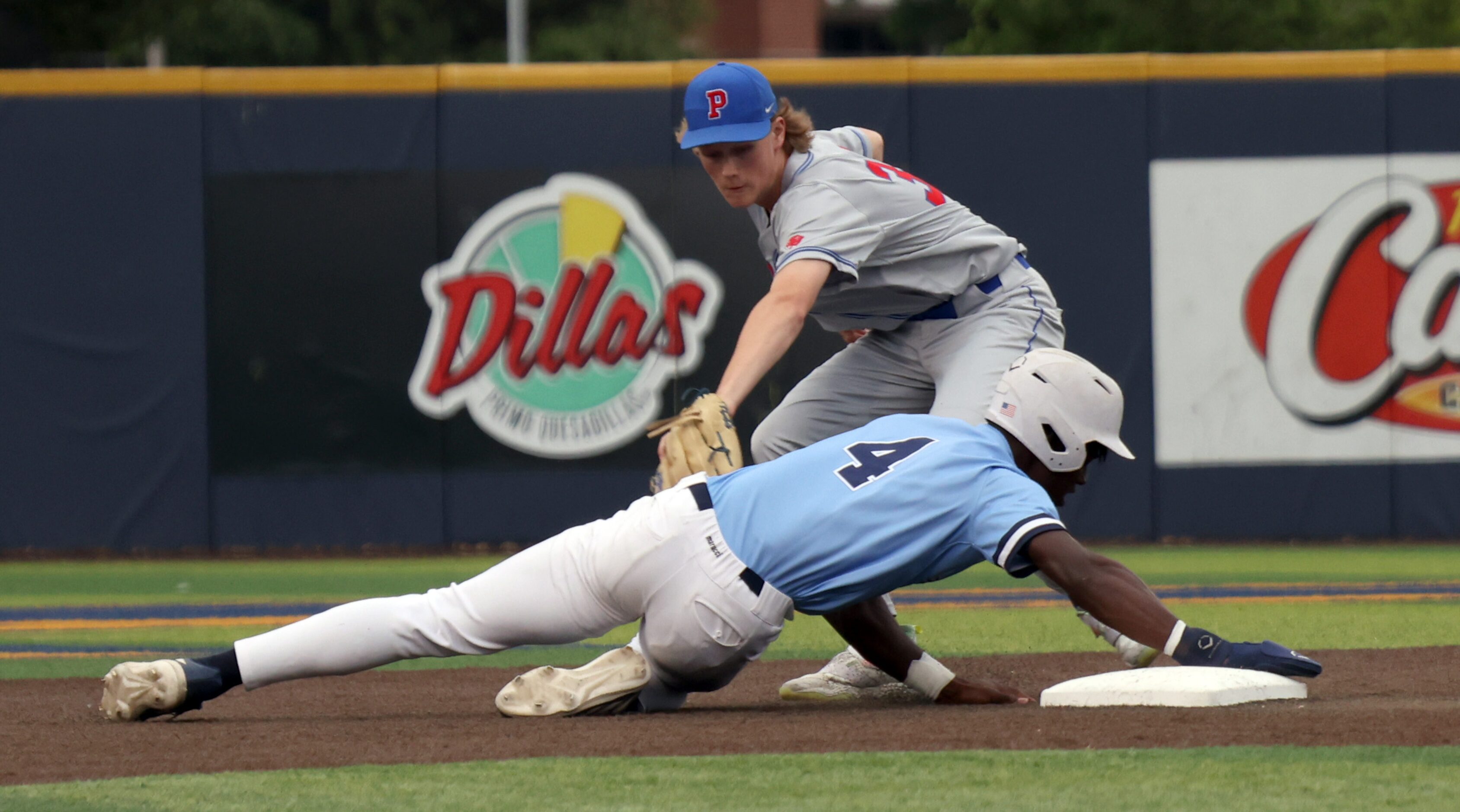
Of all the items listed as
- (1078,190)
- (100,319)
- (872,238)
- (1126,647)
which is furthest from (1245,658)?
(100,319)

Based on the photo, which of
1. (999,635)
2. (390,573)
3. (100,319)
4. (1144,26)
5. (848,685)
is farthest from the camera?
(1144,26)

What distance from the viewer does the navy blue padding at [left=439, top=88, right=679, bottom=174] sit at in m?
11.5

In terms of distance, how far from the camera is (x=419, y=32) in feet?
116

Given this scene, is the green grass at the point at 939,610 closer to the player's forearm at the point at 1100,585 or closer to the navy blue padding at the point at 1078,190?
the navy blue padding at the point at 1078,190

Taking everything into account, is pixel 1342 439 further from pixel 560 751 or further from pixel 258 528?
pixel 560 751

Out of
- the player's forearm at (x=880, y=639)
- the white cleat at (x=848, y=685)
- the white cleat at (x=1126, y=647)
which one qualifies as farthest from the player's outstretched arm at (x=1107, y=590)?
the white cleat at (x=848, y=685)

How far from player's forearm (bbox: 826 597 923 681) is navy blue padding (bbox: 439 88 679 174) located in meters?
7.12

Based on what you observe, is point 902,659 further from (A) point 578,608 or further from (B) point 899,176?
(B) point 899,176

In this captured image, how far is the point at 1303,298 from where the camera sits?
11422mm

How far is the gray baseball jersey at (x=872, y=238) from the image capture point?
4836 mm

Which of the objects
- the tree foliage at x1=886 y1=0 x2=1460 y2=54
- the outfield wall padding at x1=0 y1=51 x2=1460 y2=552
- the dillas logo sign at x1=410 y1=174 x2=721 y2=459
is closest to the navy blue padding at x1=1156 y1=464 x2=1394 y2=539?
the outfield wall padding at x1=0 y1=51 x2=1460 y2=552

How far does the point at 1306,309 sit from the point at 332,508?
612cm

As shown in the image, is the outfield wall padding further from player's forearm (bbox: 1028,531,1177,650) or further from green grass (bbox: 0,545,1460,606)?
player's forearm (bbox: 1028,531,1177,650)

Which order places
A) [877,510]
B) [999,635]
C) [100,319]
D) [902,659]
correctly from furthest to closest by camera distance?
[100,319]
[999,635]
[902,659]
[877,510]
